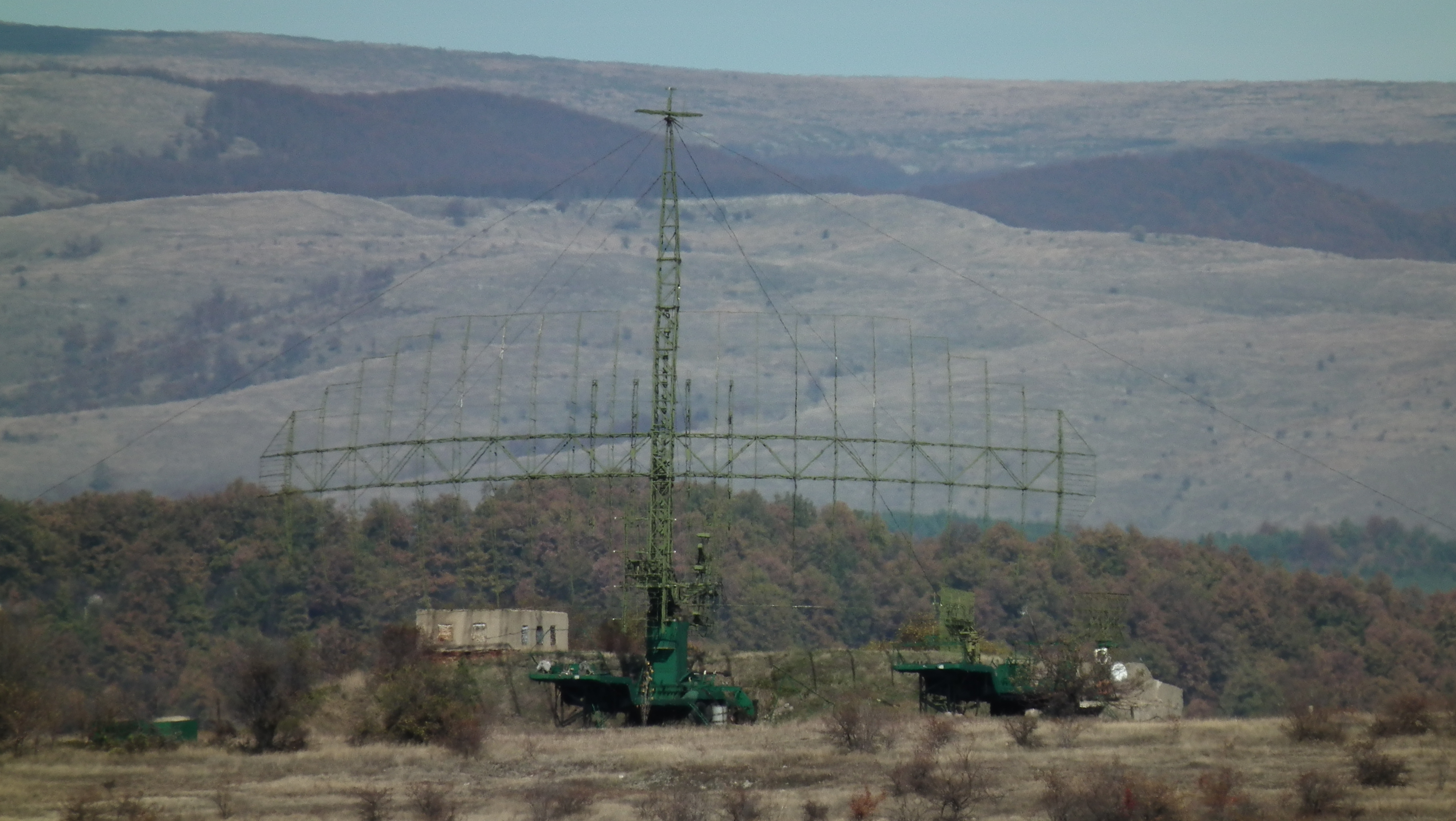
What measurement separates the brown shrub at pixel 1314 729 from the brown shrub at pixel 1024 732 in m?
6.75

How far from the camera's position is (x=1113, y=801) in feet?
142

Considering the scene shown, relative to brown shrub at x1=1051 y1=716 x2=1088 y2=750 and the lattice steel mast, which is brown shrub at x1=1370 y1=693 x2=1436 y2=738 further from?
the lattice steel mast

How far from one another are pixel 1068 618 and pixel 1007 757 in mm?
77769

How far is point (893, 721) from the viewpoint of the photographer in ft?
198

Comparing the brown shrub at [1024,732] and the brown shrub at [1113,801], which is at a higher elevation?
the brown shrub at [1113,801]

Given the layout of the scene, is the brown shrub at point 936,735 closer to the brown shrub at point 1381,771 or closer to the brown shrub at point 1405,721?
the brown shrub at point 1381,771

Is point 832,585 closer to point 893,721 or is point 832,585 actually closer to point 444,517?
point 444,517

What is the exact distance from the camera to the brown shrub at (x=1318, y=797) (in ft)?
143

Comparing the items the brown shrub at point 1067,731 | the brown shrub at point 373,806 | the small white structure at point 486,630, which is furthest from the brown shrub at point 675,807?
the small white structure at point 486,630

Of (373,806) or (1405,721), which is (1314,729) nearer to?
(1405,721)

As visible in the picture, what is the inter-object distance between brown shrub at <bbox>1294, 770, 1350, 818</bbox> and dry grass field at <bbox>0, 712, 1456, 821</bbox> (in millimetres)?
218


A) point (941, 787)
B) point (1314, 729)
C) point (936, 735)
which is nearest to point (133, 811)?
point (941, 787)

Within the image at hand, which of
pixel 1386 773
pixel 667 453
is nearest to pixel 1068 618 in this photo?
pixel 667 453

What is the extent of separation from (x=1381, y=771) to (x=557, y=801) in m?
18.7
